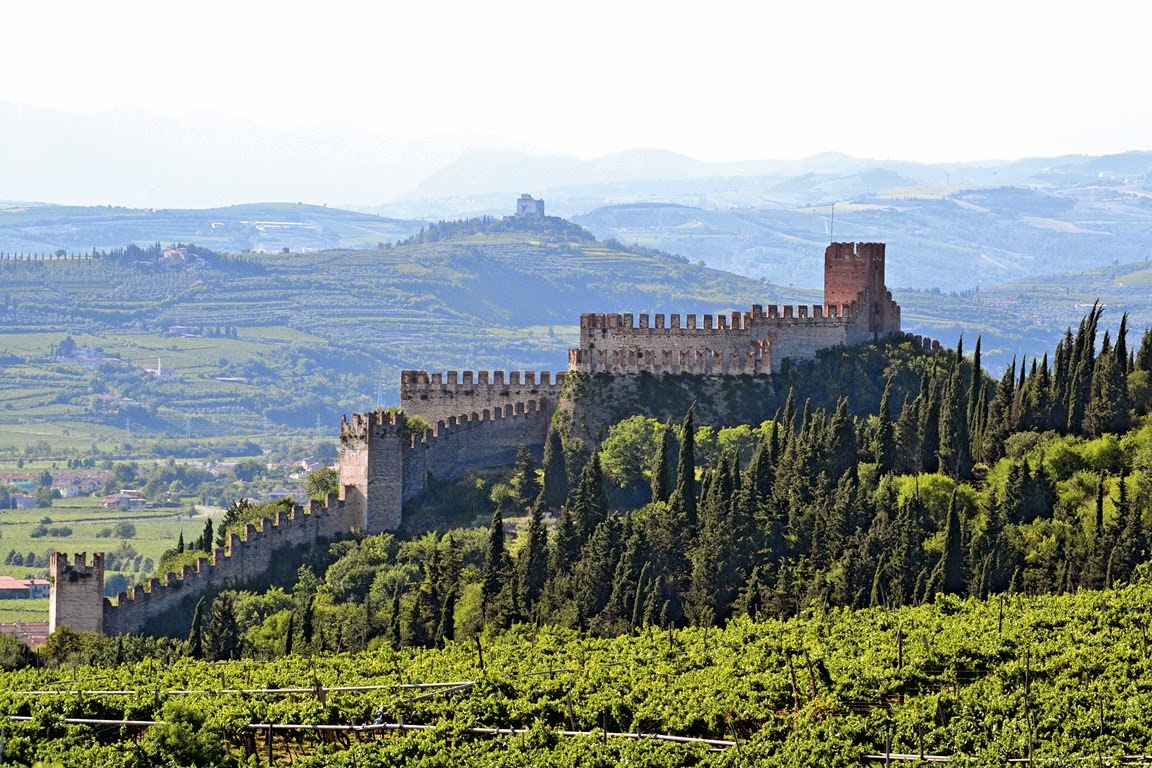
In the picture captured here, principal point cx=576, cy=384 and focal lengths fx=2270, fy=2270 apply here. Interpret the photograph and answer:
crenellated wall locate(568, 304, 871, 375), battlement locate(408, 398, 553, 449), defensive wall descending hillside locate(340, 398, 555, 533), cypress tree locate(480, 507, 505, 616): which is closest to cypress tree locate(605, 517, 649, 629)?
cypress tree locate(480, 507, 505, 616)

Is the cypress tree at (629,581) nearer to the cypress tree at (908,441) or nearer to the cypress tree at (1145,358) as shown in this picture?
the cypress tree at (908,441)

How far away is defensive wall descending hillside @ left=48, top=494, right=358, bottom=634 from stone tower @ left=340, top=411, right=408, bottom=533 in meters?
0.57

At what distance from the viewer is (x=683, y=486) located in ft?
260

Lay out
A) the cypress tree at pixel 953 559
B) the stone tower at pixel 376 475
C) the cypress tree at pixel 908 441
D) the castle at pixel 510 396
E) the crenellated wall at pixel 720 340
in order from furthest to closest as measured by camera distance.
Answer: the crenellated wall at pixel 720 340
the stone tower at pixel 376 475
the castle at pixel 510 396
the cypress tree at pixel 908 441
the cypress tree at pixel 953 559

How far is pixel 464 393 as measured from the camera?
94.2 meters

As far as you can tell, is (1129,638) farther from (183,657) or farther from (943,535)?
(183,657)

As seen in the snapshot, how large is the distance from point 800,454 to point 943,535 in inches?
352

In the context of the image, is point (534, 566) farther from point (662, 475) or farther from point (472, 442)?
point (472, 442)

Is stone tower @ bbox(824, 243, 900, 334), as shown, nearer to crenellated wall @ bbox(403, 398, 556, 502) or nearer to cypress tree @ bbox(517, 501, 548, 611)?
crenellated wall @ bbox(403, 398, 556, 502)

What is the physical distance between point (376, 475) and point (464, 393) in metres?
8.14

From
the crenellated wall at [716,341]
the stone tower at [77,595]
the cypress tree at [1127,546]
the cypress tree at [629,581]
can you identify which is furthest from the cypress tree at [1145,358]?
the stone tower at [77,595]

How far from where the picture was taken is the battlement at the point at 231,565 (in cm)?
8000

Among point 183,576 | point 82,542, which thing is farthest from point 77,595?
point 82,542

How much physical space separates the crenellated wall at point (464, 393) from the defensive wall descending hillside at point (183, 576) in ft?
26.3
